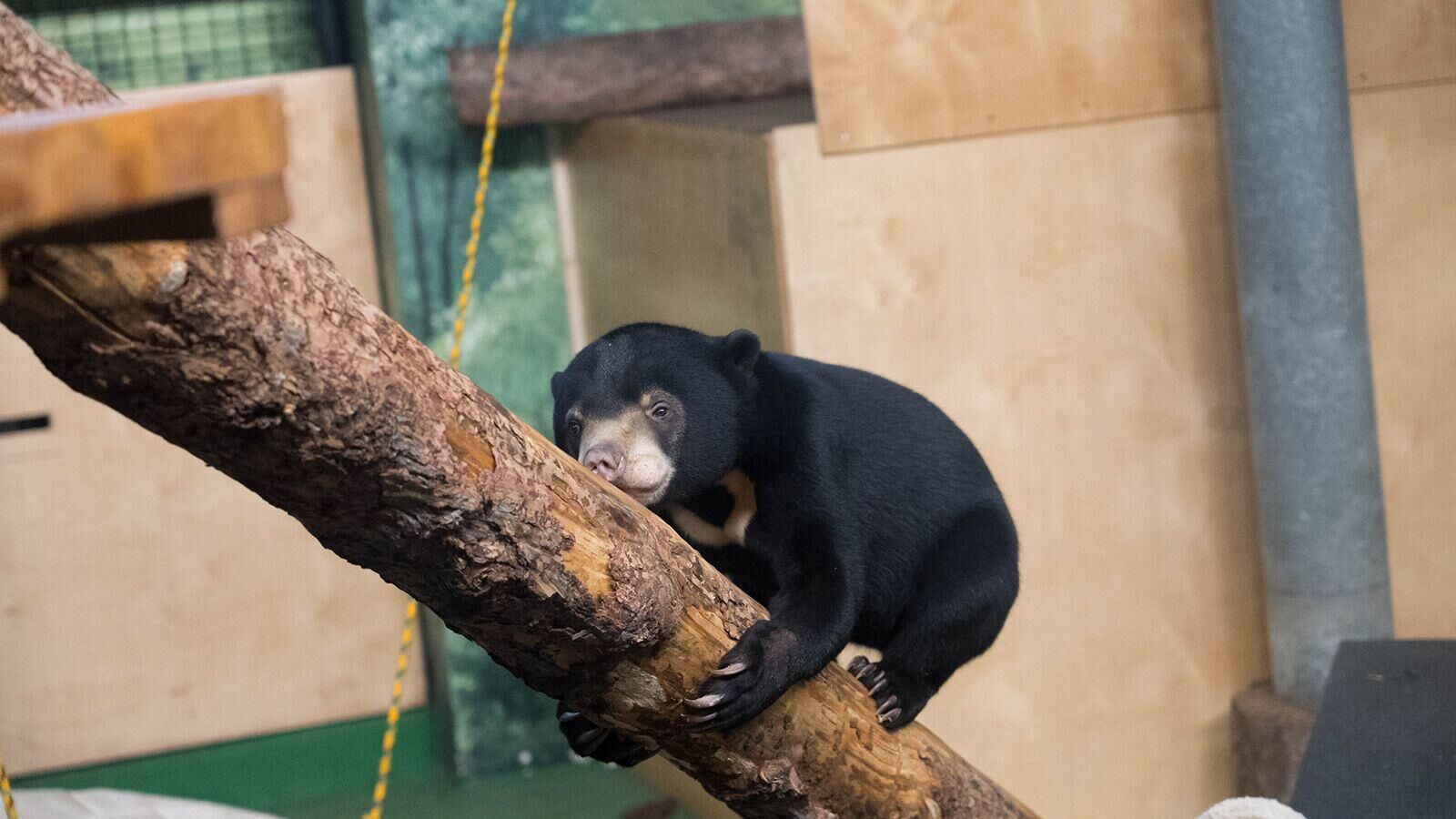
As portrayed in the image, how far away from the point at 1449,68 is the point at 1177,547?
1.31 m

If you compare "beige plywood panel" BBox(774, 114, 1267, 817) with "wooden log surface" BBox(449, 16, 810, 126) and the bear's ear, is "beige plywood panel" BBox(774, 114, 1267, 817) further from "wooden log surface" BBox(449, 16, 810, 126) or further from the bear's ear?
the bear's ear

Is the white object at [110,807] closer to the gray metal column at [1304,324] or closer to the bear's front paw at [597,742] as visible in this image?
the bear's front paw at [597,742]

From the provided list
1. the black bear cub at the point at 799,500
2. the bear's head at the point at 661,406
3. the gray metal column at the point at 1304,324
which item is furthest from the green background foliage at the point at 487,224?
the bear's head at the point at 661,406

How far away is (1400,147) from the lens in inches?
150

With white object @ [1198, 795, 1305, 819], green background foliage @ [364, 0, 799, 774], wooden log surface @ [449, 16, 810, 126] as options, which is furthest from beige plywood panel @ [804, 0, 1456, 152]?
white object @ [1198, 795, 1305, 819]

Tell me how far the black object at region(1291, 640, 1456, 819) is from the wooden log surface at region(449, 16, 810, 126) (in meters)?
2.32

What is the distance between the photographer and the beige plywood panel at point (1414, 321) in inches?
150

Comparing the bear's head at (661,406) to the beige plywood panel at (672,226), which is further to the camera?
the beige plywood panel at (672,226)

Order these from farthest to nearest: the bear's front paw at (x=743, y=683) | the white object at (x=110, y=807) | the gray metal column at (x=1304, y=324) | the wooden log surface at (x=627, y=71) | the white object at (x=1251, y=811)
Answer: the wooden log surface at (x=627, y=71)
the gray metal column at (x=1304, y=324)
the white object at (x=110, y=807)
the white object at (x=1251, y=811)
the bear's front paw at (x=743, y=683)

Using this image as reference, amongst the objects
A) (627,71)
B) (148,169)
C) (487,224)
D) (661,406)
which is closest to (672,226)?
(627,71)

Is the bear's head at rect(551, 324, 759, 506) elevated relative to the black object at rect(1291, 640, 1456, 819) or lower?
elevated

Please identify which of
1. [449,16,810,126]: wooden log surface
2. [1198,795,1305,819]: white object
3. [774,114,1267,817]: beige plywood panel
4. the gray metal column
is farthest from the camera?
[449,16,810,126]: wooden log surface

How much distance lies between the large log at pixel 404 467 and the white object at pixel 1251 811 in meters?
0.54

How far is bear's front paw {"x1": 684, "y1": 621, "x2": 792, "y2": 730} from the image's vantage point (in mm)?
1798
